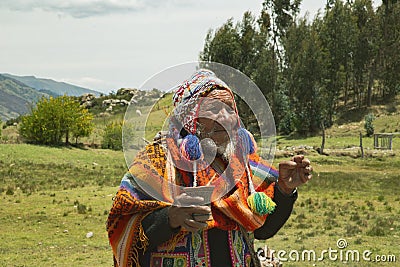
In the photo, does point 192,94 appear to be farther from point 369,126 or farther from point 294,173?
point 369,126

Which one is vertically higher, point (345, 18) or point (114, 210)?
point (345, 18)

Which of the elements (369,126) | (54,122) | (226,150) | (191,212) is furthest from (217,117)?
(369,126)

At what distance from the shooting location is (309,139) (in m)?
35.3

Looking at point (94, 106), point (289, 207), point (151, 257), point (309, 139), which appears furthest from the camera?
point (94, 106)

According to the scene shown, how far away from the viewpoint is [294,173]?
2.42m

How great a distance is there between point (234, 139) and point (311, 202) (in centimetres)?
1140

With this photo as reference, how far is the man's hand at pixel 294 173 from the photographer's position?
2.37m

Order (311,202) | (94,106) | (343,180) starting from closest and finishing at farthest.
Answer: (311,202) < (343,180) < (94,106)

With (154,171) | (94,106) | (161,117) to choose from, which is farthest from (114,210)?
(94,106)

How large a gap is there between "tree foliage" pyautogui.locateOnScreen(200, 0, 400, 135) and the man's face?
3080cm

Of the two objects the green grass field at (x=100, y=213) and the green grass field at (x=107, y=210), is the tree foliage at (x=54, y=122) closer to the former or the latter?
the green grass field at (x=107, y=210)

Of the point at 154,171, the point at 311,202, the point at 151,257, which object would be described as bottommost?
the point at 311,202

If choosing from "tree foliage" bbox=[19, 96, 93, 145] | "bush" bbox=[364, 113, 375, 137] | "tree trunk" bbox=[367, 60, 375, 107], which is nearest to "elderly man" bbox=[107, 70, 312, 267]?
"tree foliage" bbox=[19, 96, 93, 145]

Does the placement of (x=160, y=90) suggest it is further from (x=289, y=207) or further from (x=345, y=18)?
(x=345, y=18)
